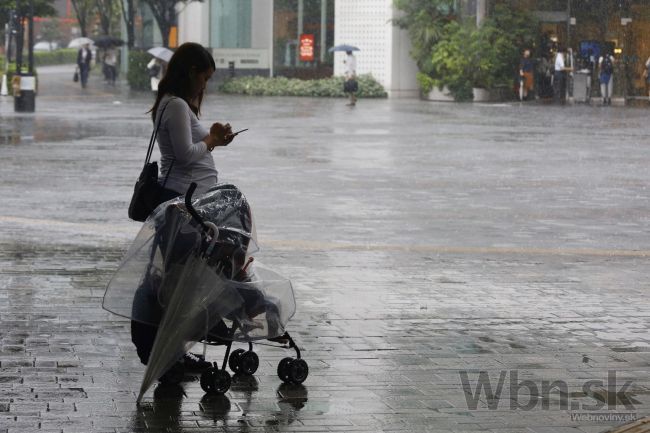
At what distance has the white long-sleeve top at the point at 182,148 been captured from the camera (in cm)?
713

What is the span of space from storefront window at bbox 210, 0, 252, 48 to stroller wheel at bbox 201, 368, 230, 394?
51.6 metres

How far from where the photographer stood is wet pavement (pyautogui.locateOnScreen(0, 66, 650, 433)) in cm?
656

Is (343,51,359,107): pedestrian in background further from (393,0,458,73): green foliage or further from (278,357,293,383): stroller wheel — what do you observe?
(278,357,293,383): stroller wheel

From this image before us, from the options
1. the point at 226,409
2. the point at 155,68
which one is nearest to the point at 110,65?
the point at 155,68

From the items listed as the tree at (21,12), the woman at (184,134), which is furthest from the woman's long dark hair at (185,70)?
the tree at (21,12)

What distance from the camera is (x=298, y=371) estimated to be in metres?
7.00

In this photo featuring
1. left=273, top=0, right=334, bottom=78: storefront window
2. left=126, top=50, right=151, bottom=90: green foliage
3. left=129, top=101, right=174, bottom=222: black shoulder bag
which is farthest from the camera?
left=273, top=0, right=334, bottom=78: storefront window

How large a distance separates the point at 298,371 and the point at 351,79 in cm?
3701

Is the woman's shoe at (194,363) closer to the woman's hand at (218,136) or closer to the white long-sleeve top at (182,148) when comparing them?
the white long-sleeve top at (182,148)

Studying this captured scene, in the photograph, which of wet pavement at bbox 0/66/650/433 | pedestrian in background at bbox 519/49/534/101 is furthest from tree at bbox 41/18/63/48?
Result: wet pavement at bbox 0/66/650/433

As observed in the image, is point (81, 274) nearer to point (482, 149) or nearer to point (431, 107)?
point (482, 149)

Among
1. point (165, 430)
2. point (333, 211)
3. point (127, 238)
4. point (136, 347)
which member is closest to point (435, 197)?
point (333, 211)

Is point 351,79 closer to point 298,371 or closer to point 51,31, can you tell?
point 298,371

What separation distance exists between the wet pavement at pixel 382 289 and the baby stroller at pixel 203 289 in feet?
0.62
